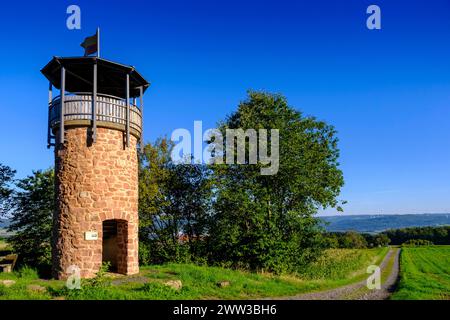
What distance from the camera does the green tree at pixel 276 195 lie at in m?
19.9

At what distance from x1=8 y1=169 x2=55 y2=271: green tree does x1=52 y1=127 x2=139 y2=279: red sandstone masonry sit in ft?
35.2

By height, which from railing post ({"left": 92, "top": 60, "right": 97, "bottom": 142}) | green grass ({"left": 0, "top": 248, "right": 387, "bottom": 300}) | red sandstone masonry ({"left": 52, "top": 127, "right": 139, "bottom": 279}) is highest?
railing post ({"left": 92, "top": 60, "right": 97, "bottom": 142})

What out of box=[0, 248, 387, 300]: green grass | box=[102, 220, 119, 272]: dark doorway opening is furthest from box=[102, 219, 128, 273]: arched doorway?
box=[0, 248, 387, 300]: green grass

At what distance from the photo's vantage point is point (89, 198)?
1391cm

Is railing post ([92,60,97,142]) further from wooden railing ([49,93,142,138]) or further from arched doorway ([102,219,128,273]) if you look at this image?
arched doorway ([102,219,128,273])

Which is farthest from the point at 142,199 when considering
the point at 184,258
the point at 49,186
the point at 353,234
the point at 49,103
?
the point at 353,234

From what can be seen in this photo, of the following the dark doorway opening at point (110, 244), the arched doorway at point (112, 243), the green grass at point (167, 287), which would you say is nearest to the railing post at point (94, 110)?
the arched doorway at point (112, 243)

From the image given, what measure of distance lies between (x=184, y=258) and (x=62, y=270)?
28.0 feet

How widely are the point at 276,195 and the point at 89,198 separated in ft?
38.6

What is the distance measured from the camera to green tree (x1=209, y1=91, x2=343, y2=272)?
65.2 ft

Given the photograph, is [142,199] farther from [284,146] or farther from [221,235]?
[284,146]

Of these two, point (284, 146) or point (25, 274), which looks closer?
point (25, 274)

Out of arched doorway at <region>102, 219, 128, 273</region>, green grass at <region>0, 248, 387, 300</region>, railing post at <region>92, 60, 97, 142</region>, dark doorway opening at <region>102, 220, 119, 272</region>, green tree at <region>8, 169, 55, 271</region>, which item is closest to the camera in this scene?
green grass at <region>0, 248, 387, 300</region>
